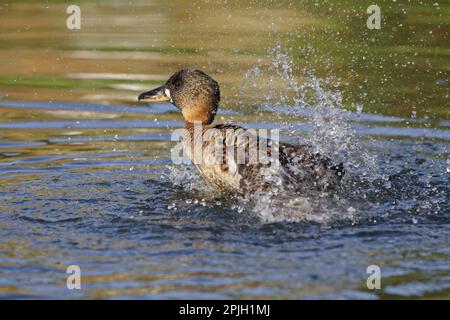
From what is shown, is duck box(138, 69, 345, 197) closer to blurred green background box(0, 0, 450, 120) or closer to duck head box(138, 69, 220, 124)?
duck head box(138, 69, 220, 124)

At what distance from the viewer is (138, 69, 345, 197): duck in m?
7.22

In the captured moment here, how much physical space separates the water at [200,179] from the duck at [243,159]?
0.59ft

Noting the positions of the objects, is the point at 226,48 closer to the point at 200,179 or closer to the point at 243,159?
the point at 200,179

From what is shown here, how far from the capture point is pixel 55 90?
36.4 feet

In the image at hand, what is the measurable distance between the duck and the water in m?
0.18

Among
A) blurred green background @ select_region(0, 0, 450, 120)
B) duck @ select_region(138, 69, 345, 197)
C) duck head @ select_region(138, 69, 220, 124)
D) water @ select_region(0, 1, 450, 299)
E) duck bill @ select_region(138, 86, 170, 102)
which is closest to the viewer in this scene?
water @ select_region(0, 1, 450, 299)

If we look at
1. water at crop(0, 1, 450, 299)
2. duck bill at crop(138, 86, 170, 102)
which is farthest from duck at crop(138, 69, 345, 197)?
duck bill at crop(138, 86, 170, 102)

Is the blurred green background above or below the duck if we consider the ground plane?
above

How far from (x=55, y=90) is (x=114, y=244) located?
529cm

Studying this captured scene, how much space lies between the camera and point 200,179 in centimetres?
811
